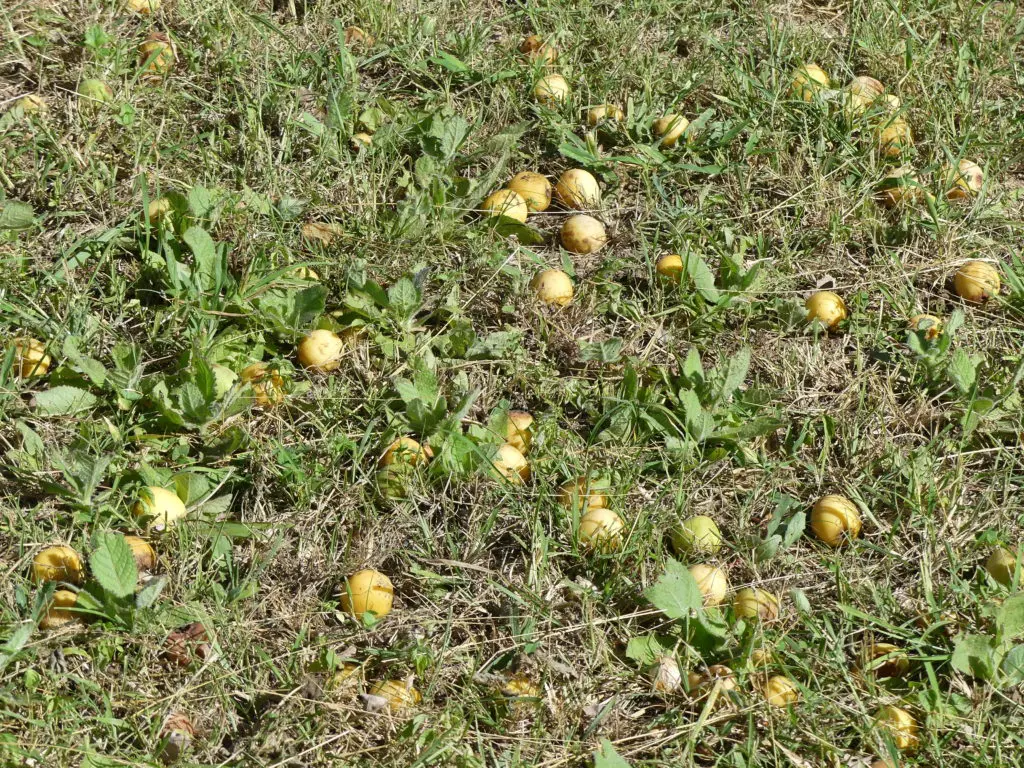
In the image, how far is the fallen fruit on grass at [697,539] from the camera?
245cm

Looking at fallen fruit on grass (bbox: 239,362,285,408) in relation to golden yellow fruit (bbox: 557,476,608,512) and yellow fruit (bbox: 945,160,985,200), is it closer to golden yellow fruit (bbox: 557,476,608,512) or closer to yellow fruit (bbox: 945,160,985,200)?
golden yellow fruit (bbox: 557,476,608,512)

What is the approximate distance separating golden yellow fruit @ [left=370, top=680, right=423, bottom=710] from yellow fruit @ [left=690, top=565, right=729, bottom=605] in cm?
67

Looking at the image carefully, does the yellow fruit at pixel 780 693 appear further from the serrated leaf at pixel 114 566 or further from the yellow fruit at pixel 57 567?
the yellow fruit at pixel 57 567

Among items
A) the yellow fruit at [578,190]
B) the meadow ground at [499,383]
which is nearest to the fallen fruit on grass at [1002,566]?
the meadow ground at [499,383]

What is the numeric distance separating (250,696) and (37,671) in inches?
17.6

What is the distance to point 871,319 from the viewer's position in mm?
2998

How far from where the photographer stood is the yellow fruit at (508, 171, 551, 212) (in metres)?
3.19

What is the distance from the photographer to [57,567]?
230cm

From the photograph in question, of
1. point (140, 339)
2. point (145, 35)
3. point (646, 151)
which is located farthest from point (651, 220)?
point (145, 35)

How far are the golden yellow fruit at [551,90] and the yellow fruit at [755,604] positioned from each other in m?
1.83

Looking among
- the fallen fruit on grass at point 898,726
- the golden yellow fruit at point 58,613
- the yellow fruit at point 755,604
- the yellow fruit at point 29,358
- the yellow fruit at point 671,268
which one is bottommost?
the fallen fruit on grass at point 898,726

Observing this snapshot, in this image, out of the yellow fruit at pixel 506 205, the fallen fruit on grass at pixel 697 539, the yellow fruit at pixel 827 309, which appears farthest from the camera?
the yellow fruit at pixel 506 205

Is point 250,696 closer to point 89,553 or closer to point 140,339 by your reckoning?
point 89,553

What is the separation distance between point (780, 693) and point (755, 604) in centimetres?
21
